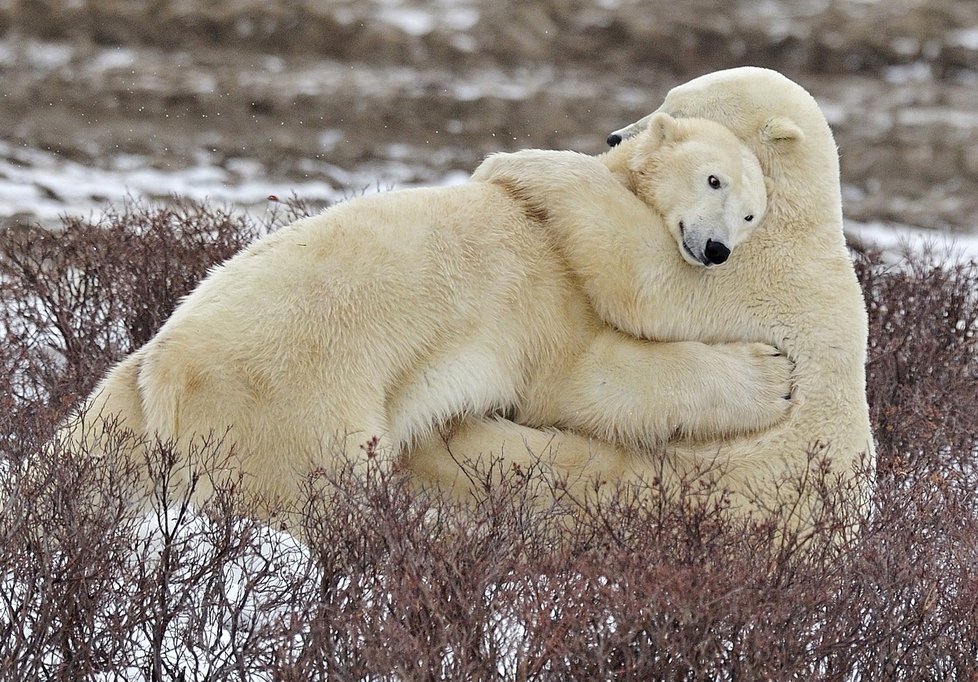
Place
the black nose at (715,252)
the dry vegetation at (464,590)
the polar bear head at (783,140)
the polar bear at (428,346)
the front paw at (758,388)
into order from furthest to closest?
1. the polar bear head at (783,140)
2. the front paw at (758,388)
3. the black nose at (715,252)
4. the polar bear at (428,346)
5. the dry vegetation at (464,590)

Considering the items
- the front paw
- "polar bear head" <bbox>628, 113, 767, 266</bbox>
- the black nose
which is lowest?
the front paw

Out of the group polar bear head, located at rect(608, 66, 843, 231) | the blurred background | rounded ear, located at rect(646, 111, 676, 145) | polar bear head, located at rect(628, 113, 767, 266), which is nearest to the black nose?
polar bear head, located at rect(628, 113, 767, 266)

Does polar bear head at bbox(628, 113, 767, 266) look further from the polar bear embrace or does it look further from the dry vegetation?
the dry vegetation

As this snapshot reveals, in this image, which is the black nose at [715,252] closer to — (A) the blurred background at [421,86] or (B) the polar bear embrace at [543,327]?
(B) the polar bear embrace at [543,327]

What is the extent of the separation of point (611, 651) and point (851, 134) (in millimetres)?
11161

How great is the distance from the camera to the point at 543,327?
3.13m

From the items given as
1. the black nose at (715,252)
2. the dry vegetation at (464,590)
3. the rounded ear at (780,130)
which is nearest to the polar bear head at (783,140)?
the rounded ear at (780,130)

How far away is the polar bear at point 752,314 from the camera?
313 cm

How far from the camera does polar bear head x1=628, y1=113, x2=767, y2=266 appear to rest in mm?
3090

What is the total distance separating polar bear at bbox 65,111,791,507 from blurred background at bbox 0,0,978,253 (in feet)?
21.3

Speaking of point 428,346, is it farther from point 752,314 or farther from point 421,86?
point 421,86

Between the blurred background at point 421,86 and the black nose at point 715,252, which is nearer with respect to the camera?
the black nose at point 715,252

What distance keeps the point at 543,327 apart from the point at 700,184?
54cm

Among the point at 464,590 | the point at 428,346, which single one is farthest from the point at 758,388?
the point at 464,590
